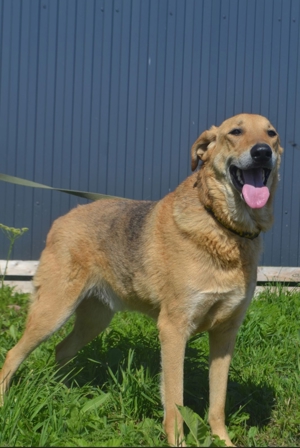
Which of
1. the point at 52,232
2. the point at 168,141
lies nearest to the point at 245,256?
the point at 52,232

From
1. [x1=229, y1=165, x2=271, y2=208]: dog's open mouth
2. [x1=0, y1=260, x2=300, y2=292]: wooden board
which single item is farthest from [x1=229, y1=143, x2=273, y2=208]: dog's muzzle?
[x1=0, y1=260, x2=300, y2=292]: wooden board

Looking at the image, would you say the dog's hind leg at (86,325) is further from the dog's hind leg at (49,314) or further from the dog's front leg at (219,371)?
the dog's front leg at (219,371)

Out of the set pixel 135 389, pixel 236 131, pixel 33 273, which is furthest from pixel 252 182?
pixel 33 273

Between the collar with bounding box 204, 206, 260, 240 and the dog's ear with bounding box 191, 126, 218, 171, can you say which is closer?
the collar with bounding box 204, 206, 260, 240

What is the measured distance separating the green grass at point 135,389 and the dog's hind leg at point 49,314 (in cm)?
15

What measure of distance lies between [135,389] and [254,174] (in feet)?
5.42

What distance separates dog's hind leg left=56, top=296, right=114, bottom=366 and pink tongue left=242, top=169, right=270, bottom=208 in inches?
62.0

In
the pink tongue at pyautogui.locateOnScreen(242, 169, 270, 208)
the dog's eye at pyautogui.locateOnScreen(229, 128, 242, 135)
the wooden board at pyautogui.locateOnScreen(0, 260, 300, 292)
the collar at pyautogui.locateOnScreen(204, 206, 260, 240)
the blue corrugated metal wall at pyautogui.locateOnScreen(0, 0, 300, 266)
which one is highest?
the blue corrugated metal wall at pyautogui.locateOnScreen(0, 0, 300, 266)

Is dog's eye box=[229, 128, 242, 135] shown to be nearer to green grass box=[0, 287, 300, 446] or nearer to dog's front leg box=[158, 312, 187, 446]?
dog's front leg box=[158, 312, 187, 446]

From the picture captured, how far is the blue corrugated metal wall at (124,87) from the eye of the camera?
7051mm

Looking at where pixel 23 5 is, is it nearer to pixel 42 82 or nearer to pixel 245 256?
pixel 42 82

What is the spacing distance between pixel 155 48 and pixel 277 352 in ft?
12.2

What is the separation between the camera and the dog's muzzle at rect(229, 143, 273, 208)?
3.81 meters

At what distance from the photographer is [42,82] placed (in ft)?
23.2
